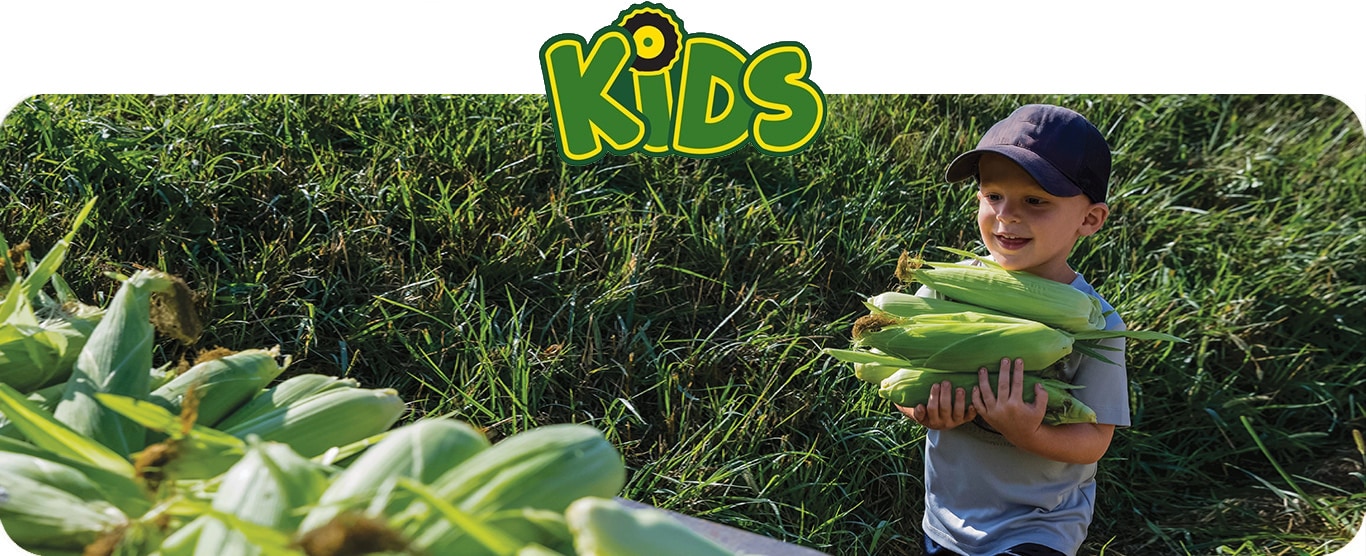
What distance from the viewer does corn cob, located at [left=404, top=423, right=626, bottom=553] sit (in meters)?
0.93

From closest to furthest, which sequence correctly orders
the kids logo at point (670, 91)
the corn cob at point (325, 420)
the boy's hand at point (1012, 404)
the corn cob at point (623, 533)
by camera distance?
the corn cob at point (623, 533) → the corn cob at point (325, 420) → the boy's hand at point (1012, 404) → the kids logo at point (670, 91)

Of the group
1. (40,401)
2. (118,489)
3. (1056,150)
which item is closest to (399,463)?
(118,489)

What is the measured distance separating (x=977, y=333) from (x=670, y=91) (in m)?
1.27

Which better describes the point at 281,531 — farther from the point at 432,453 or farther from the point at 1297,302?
the point at 1297,302

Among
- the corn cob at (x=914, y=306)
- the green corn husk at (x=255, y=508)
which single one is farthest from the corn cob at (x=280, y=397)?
the corn cob at (x=914, y=306)

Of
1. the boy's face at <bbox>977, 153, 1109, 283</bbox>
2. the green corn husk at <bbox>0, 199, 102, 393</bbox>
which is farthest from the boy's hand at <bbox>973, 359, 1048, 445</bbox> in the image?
the green corn husk at <bbox>0, 199, 102, 393</bbox>

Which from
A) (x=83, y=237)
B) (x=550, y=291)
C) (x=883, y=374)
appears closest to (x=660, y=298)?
(x=550, y=291)

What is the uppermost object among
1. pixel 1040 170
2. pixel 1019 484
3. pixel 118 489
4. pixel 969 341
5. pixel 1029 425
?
pixel 1040 170

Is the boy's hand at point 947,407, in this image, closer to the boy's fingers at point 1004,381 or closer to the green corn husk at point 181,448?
the boy's fingers at point 1004,381

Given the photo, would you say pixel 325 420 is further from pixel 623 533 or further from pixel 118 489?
pixel 623 533

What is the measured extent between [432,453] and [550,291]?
222 centimetres

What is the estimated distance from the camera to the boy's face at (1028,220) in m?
2.02

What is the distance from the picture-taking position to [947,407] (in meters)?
1.95

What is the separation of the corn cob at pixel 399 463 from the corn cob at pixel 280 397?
1.11 feet
